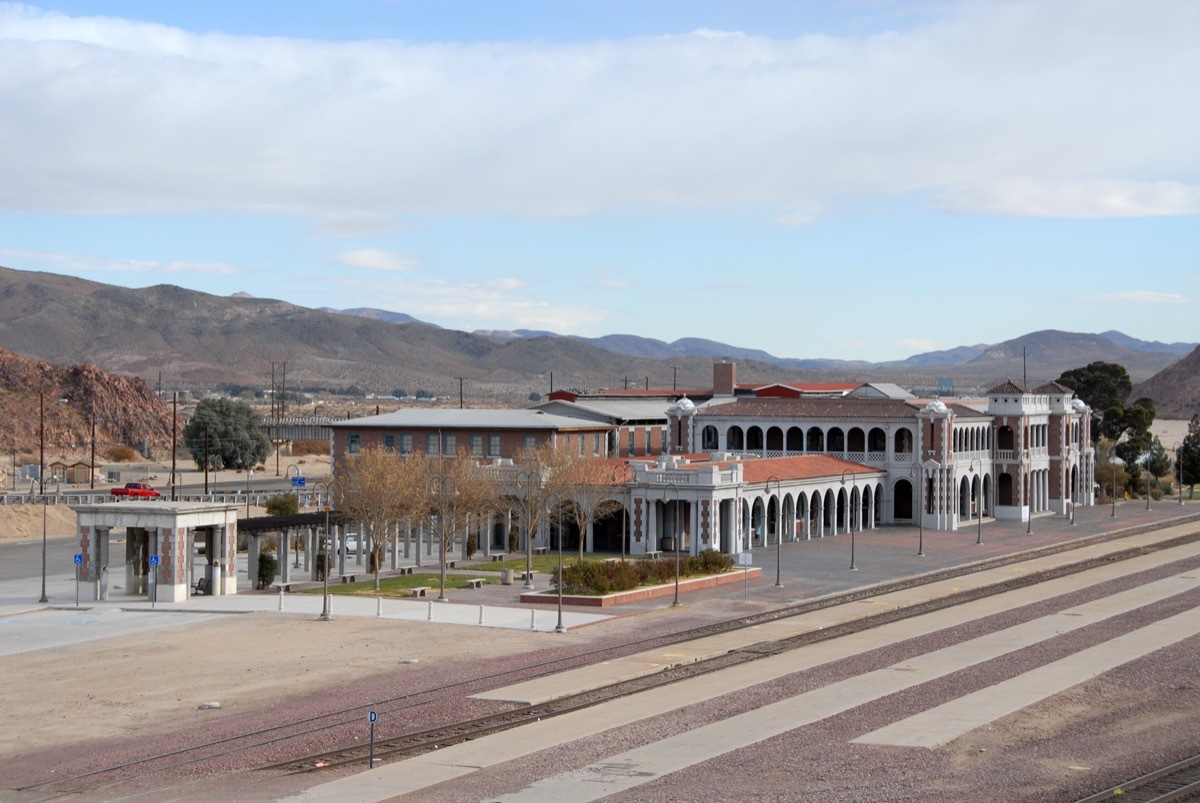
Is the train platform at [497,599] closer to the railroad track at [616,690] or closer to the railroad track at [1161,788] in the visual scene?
the railroad track at [616,690]

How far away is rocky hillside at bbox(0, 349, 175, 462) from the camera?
516ft

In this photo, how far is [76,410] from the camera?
168125 mm

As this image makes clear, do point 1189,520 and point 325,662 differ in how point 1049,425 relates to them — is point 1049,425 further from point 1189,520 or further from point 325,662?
point 325,662

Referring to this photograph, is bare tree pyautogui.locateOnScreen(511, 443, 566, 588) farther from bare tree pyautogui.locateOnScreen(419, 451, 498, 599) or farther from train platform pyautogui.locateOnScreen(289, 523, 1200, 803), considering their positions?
train platform pyautogui.locateOnScreen(289, 523, 1200, 803)

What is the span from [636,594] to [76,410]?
128498 mm

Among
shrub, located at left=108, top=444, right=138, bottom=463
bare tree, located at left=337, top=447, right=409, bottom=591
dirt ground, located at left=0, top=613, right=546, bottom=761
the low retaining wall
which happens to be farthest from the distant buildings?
shrub, located at left=108, top=444, right=138, bottom=463

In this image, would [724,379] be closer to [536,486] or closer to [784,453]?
[784,453]

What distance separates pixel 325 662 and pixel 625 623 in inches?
469

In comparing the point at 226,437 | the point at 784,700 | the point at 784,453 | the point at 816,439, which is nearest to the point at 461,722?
the point at 784,700

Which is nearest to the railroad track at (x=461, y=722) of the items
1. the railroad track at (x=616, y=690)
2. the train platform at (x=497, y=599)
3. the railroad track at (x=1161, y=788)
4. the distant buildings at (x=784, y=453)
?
the railroad track at (x=616, y=690)

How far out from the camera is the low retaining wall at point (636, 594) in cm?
5391

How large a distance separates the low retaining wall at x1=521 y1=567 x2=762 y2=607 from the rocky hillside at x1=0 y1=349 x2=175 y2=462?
10949cm

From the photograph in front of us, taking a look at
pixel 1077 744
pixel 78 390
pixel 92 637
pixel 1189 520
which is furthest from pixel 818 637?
pixel 78 390

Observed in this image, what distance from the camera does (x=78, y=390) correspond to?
17288 cm
